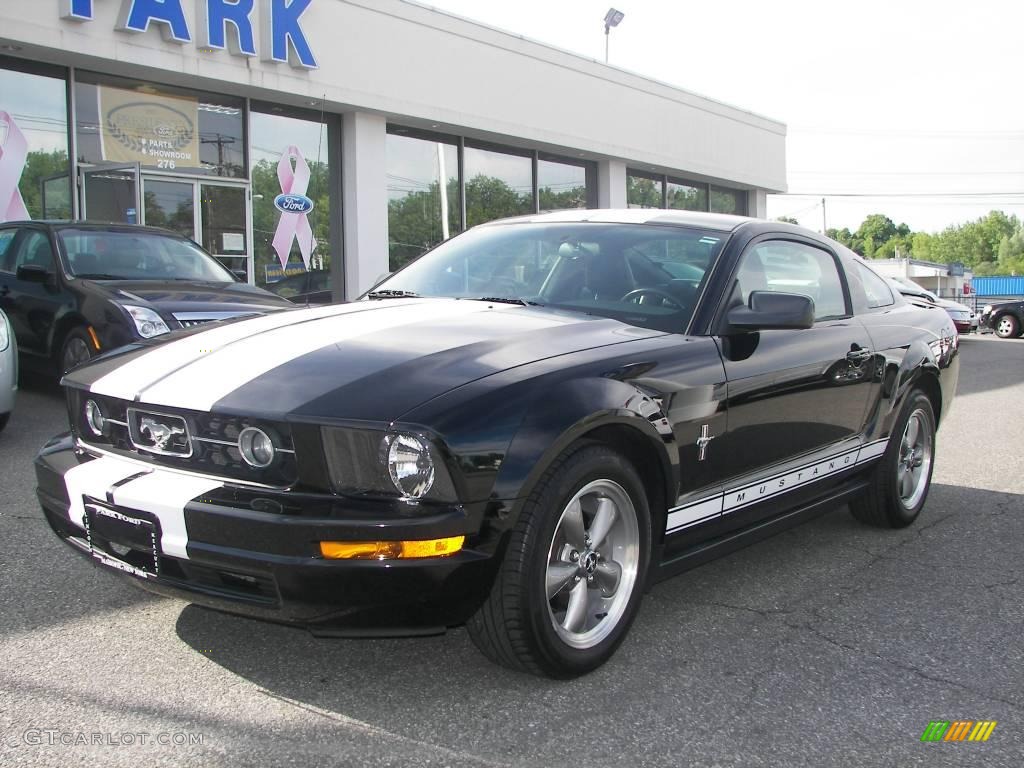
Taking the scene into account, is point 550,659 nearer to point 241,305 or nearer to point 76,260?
point 241,305

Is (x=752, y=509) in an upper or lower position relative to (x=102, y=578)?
upper

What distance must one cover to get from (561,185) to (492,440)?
17.4 meters

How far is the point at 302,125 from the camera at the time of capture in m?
14.5

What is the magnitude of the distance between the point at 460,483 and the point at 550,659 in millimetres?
635

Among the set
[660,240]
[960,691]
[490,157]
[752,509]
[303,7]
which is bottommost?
[960,691]

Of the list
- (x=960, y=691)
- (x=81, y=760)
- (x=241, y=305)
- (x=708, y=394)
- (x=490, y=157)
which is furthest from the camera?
(x=490, y=157)

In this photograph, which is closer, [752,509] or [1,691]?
[1,691]

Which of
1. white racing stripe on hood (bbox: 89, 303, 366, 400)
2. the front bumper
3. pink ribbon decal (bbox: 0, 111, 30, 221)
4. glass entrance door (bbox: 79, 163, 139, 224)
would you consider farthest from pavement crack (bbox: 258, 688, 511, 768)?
glass entrance door (bbox: 79, 163, 139, 224)

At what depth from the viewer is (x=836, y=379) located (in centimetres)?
404

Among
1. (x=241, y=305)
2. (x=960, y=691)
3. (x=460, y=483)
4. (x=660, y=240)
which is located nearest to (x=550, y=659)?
(x=460, y=483)

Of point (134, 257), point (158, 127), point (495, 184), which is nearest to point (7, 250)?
point (134, 257)

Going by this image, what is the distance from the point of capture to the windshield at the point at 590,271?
3.61 meters

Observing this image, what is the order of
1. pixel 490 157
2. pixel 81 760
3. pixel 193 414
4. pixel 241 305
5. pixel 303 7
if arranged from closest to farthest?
pixel 81 760, pixel 193 414, pixel 241 305, pixel 303 7, pixel 490 157

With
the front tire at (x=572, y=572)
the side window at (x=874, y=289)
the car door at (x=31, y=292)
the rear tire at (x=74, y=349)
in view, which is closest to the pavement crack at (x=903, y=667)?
the front tire at (x=572, y=572)
